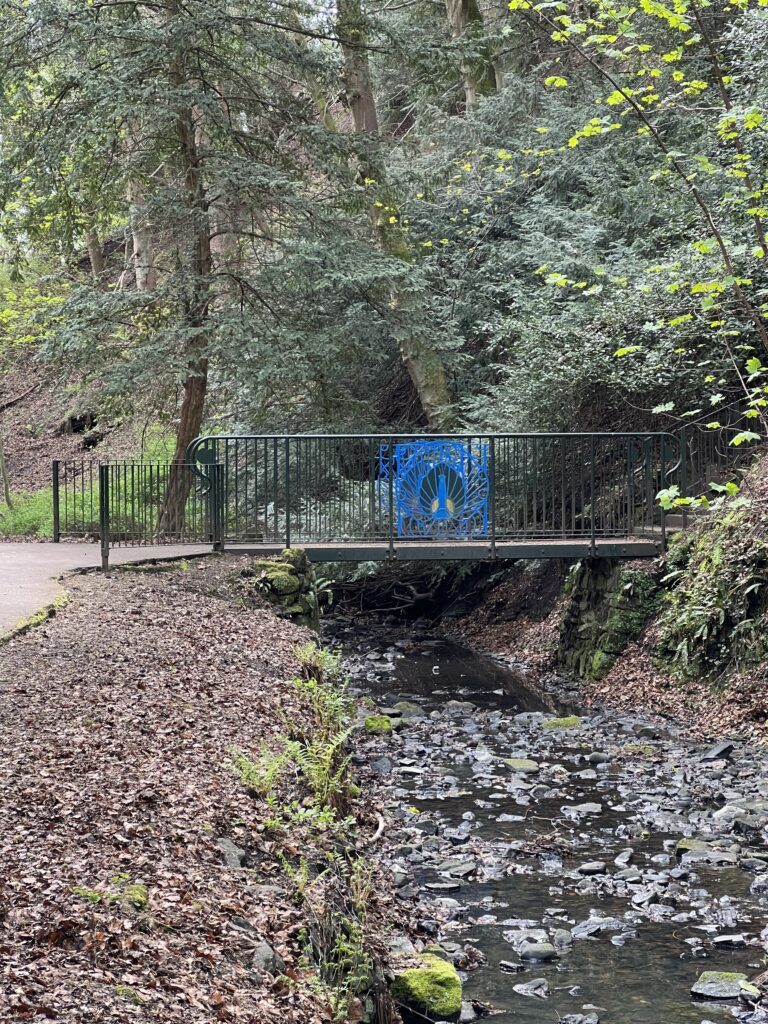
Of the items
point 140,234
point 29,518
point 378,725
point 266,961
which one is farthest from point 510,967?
point 29,518

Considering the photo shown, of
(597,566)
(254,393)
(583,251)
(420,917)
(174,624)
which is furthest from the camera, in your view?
(254,393)

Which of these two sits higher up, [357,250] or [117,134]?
[117,134]

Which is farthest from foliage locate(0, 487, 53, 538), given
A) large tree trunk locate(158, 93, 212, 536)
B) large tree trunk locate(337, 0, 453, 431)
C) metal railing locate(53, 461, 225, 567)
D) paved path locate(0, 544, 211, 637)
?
large tree trunk locate(337, 0, 453, 431)

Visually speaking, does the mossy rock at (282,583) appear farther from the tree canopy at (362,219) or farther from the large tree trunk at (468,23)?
the large tree trunk at (468,23)

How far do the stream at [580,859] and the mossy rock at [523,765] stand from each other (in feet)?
0.11

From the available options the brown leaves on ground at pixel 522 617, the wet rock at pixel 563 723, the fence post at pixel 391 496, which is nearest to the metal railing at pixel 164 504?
the fence post at pixel 391 496

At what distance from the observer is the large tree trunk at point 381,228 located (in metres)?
16.1

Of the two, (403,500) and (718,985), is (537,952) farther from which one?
(403,500)

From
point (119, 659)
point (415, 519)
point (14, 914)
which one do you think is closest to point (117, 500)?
point (415, 519)

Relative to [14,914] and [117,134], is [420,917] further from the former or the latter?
[117,134]

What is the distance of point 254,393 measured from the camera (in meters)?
17.9

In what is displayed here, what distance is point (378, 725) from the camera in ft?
35.0

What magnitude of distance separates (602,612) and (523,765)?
451 centimetres

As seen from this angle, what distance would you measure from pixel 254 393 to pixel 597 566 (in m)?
6.86
